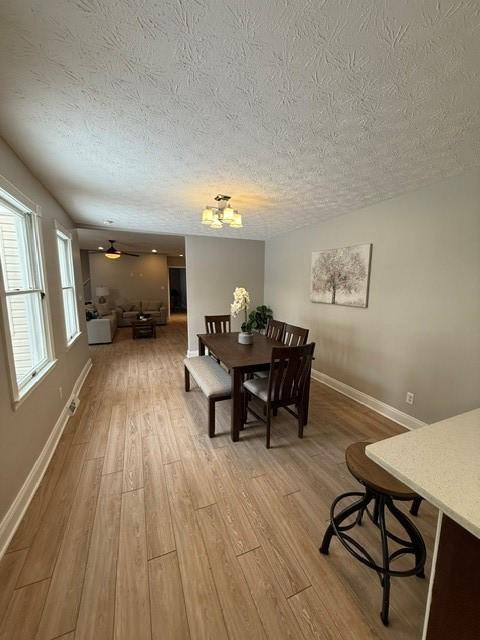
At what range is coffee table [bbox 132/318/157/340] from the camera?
264 inches

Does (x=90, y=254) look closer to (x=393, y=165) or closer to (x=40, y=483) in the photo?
(x=40, y=483)

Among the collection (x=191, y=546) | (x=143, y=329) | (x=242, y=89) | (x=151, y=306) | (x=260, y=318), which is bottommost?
(x=191, y=546)

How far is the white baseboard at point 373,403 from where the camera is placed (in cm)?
258

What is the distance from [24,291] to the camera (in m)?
1.90

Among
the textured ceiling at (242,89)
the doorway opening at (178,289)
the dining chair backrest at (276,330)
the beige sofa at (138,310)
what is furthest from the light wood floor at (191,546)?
the doorway opening at (178,289)

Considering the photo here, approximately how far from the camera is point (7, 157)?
1687 mm

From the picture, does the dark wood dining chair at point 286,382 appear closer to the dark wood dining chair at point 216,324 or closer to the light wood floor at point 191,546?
the light wood floor at point 191,546

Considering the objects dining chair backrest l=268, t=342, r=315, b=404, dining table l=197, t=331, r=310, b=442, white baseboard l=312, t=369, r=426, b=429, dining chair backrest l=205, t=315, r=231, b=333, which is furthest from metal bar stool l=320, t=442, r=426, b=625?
dining chair backrest l=205, t=315, r=231, b=333

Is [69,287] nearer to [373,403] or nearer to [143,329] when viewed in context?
[143,329]

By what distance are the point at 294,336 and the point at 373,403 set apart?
1226 millimetres

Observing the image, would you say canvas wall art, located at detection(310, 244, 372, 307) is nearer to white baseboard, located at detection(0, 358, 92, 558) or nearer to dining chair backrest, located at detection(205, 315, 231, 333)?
dining chair backrest, located at detection(205, 315, 231, 333)

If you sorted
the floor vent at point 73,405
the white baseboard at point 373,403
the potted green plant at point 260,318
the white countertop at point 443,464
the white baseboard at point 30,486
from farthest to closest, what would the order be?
the potted green plant at point 260,318
the floor vent at point 73,405
the white baseboard at point 373,403
the white baseboard at point 30,486
the white countertop at point 443,464

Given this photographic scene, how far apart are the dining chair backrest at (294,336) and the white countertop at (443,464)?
5.61 ft

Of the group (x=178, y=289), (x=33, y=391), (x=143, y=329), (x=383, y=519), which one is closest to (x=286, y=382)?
(x=383, y=519)
